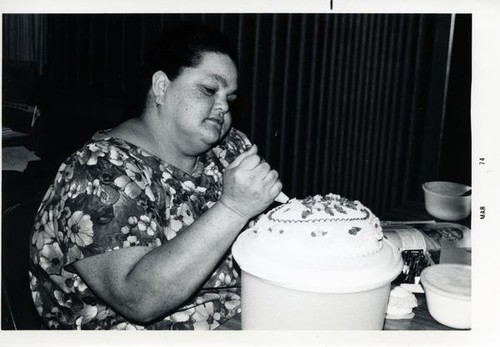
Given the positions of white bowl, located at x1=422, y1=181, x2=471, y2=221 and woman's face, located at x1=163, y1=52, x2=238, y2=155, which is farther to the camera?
white bowl, located at x1=422, y1=181, x2=471, y2=221

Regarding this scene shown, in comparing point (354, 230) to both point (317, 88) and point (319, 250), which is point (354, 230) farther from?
point (317, 88)

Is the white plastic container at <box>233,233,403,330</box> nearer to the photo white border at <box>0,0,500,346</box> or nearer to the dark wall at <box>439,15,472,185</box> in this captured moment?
the photo white border at <box>0,0,500,346</box>

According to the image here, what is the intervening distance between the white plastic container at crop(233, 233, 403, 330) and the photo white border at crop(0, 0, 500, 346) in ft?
0.69

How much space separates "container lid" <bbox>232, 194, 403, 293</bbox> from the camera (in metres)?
0.65

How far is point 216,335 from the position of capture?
2.81 feet

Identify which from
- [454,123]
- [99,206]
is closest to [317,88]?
[454,123]

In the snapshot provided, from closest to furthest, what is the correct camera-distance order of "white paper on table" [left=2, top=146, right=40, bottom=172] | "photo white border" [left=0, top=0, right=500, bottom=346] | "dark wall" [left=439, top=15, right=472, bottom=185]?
"photo white border" [left=0, top=0, right=500, bottom=346] → "white paper on table" [left=2, top=146, right=40, bottom=172] → "dark wall" [left=439, top=15, right=472, bottom=185]

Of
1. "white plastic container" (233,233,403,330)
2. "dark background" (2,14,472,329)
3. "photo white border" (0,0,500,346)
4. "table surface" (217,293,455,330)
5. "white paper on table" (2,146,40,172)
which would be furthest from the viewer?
"dark background" (2,14,472,329)

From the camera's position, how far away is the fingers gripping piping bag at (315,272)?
66 cm

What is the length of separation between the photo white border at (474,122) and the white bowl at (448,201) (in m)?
0.27

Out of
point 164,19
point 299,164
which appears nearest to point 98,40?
A: point 164,19

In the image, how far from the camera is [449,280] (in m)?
→ 0.78

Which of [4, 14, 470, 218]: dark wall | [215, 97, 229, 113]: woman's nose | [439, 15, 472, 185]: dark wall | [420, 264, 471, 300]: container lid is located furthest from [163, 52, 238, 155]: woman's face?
[439, 15, 472, 185]: dark wall
